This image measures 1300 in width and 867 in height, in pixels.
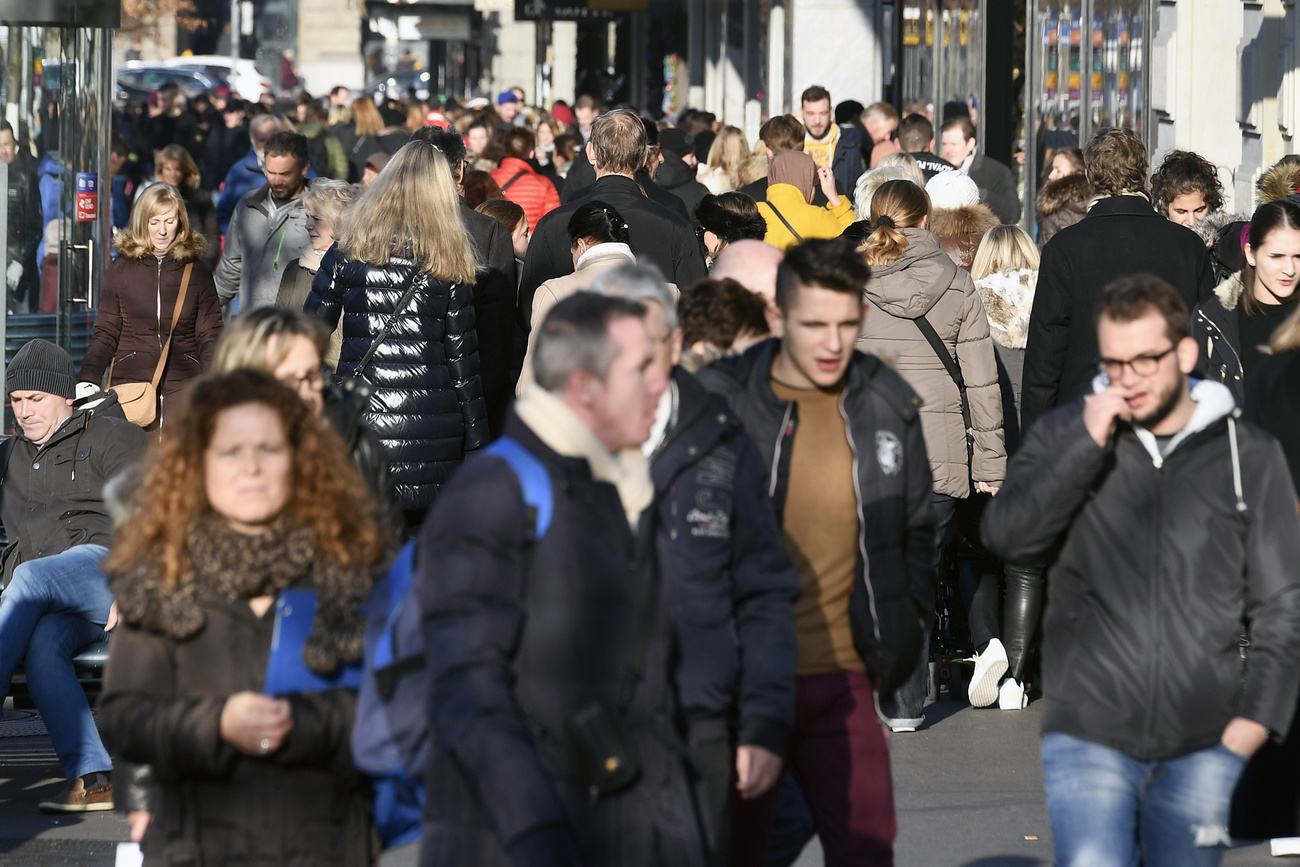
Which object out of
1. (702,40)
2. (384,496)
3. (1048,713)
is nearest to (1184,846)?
(1048,713)

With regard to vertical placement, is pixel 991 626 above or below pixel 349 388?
below

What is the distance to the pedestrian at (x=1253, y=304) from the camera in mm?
6191

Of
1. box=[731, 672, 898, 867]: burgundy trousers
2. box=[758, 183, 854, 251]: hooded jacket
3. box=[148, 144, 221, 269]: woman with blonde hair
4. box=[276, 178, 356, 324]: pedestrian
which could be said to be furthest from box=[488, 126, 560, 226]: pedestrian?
box=[731, 672, 898, 867]: burgundy trousers

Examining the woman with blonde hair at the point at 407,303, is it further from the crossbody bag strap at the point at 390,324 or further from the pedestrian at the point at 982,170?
the pedestrian at the point at 982,170

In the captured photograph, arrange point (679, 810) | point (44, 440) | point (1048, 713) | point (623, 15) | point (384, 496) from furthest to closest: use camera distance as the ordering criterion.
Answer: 1. point (623, 15)
2. point (44, 440)
3. point (384, 496)
4. point (1048, 713)
5. point (679, 810)

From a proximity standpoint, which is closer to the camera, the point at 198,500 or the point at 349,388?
the point at 198,500

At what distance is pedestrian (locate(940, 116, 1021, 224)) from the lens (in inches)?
501

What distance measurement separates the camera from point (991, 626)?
8375mm

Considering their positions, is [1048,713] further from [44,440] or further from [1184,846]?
[44,440]

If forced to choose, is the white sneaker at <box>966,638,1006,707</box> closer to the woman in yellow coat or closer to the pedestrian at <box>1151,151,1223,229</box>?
the pedestrian at <box>1151,151,1223,229</box>

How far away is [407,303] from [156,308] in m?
2.39

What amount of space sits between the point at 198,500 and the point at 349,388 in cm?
121

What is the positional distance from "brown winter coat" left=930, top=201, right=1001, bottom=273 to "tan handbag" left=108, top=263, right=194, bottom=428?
3667mm

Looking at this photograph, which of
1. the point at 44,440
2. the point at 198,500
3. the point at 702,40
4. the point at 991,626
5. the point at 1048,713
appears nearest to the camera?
the point at 198,500
